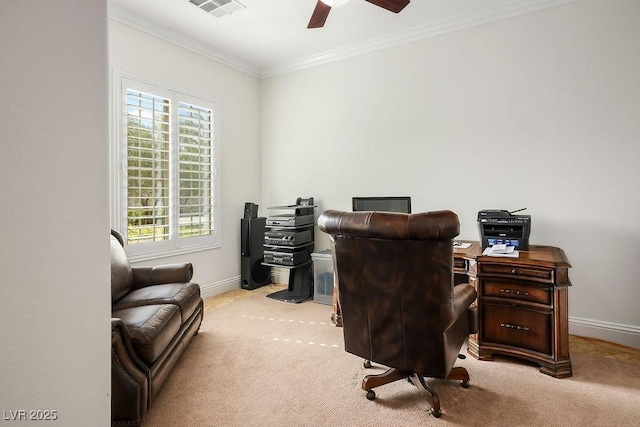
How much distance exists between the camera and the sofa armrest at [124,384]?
180 centimetres

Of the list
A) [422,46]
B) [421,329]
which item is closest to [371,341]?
[421,329]

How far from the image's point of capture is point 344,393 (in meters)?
2.22

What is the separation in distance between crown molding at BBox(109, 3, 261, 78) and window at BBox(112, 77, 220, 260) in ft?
1.72

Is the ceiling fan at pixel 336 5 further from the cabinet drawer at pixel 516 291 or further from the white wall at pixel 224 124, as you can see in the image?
the cabinet drawer at pixel 516 291

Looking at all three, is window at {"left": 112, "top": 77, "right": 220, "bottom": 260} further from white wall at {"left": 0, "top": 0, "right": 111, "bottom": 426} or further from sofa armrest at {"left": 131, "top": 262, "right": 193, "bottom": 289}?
white wall at {"left": 0, "top": 0, "right": 111, "bottom": 426}

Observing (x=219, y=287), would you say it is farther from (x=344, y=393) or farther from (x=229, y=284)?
(x=344, y=393)

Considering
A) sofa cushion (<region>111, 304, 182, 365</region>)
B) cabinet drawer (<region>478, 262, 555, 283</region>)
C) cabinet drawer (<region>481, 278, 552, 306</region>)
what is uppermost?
cabinet drawer (<region>478, 262, 555, 283</region>)

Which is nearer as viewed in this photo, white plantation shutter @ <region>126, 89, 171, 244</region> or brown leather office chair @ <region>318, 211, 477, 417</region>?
brown leather office chair @ <region>318, 211, 477, 417</region>

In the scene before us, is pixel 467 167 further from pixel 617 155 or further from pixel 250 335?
pixel 250 335

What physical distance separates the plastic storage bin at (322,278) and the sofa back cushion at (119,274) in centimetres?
189

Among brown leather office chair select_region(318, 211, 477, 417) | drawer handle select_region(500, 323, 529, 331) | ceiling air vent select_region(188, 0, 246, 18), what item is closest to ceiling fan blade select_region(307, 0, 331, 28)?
ceiling air vent select_region(188, 0, 246, 18)

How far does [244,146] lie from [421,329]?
3600mm

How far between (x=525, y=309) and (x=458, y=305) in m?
0.94

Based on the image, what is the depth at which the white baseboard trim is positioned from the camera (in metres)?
4.29
